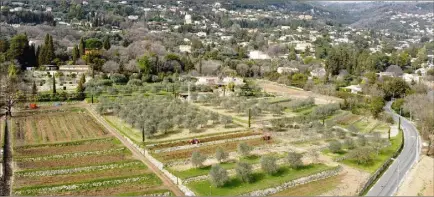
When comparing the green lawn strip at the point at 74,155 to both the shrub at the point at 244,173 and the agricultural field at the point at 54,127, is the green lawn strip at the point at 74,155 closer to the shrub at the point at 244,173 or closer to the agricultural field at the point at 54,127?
the agricultural field at the point at 54,127

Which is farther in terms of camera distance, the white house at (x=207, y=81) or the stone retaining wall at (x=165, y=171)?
the white house at (x=207, y=81)

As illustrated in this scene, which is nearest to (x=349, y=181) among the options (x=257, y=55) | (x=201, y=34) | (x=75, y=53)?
(x=75, y=53)

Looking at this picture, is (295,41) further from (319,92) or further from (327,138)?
(327,138)

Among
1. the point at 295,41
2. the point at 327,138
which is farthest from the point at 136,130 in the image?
the point at 295,41

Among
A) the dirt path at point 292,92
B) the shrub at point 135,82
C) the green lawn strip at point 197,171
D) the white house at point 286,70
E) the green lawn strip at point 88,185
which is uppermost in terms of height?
the green lawn strip at point 197,171

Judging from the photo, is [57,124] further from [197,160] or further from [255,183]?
[255,183]

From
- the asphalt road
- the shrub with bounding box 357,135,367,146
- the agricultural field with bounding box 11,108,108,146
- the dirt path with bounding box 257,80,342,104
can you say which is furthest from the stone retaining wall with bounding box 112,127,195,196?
the dirt path with bounding box 257,80,342,104

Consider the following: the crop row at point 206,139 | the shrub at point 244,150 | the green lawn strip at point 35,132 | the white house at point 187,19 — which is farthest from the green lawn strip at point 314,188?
the white house at point 187,19
